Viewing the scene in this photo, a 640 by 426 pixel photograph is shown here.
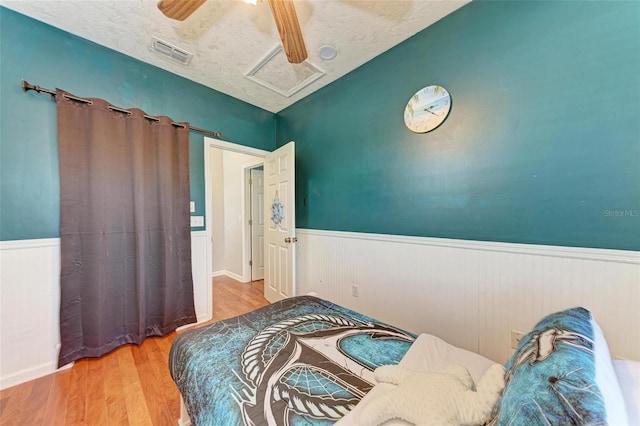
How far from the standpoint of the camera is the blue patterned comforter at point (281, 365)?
2.57 ft

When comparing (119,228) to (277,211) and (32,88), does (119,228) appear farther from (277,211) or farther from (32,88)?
(277,211)

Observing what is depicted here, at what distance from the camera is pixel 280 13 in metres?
1.20

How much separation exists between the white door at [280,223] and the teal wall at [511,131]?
78 cm

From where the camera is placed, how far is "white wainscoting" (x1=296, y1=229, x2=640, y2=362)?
3.98ft

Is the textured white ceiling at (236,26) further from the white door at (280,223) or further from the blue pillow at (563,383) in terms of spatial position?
the blue pillow at (563,383)

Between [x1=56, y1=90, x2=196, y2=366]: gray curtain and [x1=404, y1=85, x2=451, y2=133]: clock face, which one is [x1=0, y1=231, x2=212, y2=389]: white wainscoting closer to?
[x1=56, y1=90, x2=196, y2=366]: gray curtain

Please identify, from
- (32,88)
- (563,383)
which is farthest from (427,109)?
(32,88)

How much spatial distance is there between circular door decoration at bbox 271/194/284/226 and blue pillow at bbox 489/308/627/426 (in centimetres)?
250

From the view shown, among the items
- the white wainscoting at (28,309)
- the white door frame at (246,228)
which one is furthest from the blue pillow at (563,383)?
the white door frame at (246,228)

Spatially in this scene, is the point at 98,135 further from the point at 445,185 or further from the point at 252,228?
the point at 445,185

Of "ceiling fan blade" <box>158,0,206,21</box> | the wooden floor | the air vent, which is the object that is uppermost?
the air vent

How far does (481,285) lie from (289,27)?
6.76 ft

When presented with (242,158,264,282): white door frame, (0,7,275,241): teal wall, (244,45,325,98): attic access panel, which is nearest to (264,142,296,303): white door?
(244,45,325,98): attic access panel

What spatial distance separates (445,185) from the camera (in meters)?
1.80
